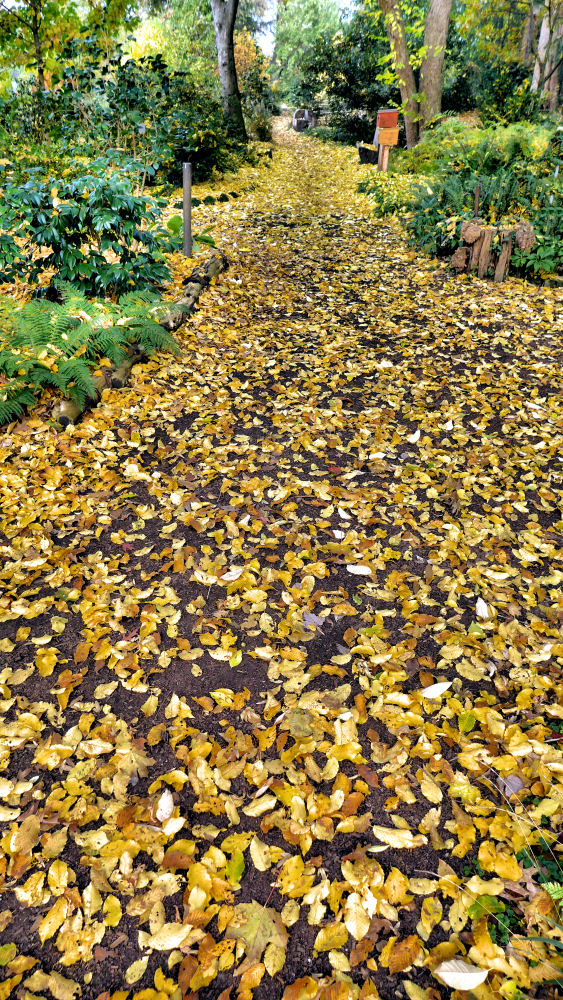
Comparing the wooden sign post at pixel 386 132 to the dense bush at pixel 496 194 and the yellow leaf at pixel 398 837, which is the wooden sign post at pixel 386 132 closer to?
the dense bush at pixel 496 194

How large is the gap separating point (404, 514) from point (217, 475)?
51.5 inches

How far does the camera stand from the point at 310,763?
2191mm

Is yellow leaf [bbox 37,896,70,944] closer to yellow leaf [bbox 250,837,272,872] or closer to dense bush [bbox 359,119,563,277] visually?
yellow leaf [bbox 250,837,272,872]

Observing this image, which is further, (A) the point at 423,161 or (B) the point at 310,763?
(A) the point at 423,161

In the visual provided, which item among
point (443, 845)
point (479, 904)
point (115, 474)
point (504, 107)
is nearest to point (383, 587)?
point (443, 845)

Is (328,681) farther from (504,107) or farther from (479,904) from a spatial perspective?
(504,107)

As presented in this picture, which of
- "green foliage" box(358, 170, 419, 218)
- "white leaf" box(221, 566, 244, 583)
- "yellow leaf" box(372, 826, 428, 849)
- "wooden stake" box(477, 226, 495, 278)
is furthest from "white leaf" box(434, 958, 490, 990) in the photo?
"green foliage" box(358, 170, 419, 218)

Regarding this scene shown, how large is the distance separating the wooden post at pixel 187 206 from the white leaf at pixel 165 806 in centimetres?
677

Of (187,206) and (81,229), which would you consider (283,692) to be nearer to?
(81,229)

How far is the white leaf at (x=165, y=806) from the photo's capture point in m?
2.01

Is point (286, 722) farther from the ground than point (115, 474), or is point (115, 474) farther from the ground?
point (115, 474)

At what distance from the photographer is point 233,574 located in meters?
3.07

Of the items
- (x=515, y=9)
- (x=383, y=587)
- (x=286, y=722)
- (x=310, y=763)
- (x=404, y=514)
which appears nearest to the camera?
(x=310, y=763)

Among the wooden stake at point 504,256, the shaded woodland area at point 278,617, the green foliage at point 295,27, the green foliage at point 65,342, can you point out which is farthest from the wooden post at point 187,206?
the green foliage at point 295,27
